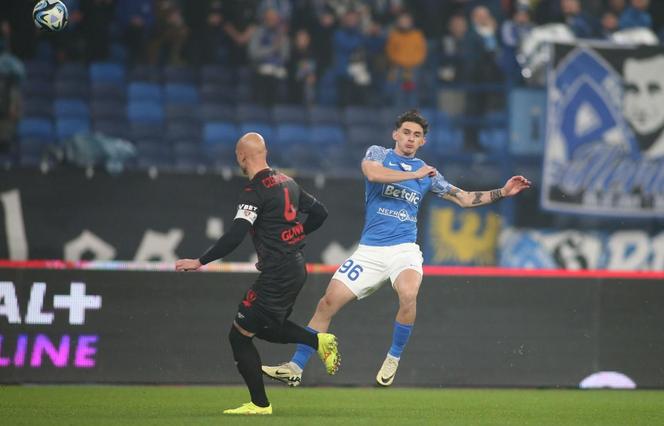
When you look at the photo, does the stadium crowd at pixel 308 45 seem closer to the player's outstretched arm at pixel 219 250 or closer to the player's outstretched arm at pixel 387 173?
the player's outstretched arm at pixel 387 173

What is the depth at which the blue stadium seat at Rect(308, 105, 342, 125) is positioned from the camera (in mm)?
20141

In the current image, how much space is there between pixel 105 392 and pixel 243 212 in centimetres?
302

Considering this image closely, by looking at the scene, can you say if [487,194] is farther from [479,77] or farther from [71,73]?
[71,73]

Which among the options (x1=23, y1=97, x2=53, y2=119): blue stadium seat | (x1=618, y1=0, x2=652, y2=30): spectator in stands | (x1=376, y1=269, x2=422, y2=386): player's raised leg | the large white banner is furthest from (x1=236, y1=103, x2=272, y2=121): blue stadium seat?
(x1=376, y1=269, x2=422, y2=386): player's raised leg

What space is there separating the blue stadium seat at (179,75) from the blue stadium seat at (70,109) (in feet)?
4.89

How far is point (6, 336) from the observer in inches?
461

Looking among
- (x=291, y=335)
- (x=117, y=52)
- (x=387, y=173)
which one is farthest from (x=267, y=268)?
(x=117, y=52)

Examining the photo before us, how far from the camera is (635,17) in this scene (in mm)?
20250

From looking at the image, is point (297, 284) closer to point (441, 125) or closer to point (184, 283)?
point (184, 283)

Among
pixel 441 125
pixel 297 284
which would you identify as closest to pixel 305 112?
pixel 441 125

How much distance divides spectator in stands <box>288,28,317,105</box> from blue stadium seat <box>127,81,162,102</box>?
7.09 ft

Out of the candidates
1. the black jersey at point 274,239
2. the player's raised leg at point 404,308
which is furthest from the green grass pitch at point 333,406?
the black jersey at point 274,239

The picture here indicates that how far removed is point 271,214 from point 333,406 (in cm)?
202

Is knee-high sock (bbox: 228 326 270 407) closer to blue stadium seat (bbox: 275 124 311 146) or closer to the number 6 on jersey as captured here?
the number 6 on jersey
